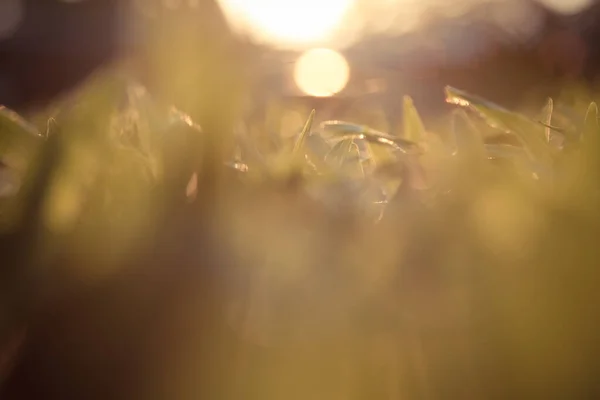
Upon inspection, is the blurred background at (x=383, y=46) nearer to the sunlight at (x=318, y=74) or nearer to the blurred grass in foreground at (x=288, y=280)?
the sunlight at (x=318, y=74)

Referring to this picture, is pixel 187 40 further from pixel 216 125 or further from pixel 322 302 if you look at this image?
pixel 322 302

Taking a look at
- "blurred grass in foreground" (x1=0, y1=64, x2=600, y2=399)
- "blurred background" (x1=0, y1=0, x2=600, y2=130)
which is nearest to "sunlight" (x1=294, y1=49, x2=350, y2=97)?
"blurred background" (x1=0, y1=0, x2=600, y2=130)

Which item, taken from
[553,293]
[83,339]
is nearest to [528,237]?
[553,293]

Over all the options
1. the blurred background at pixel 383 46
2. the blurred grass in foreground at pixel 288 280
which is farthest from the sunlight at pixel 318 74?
the blurred grass in foreground at pixel 288 280

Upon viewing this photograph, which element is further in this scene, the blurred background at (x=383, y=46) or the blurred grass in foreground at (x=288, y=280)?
the blurred background at (x=383, y=46)

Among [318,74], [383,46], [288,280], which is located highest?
[383,46]

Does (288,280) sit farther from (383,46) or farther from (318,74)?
(383,46)

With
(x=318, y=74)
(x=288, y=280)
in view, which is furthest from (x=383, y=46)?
(x=288, y=280)
